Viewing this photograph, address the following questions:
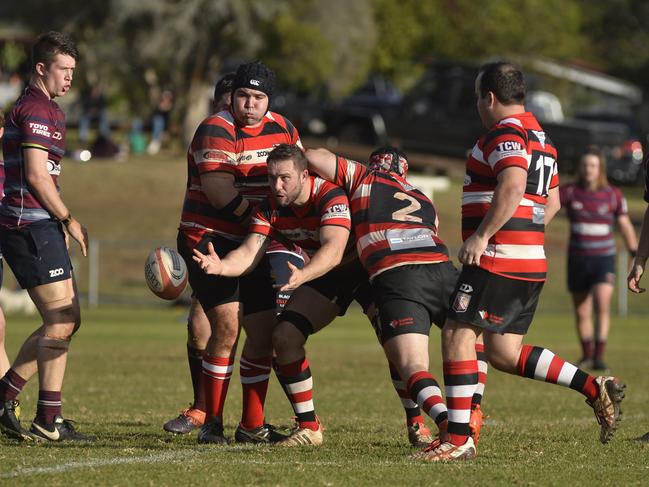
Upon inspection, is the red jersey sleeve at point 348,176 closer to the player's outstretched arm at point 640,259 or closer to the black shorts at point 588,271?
the player's outstretched arm at point 640,259

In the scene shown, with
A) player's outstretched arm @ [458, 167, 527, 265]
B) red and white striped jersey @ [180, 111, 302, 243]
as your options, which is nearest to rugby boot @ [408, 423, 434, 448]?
player's outstretched arm @ [458, 167, 527, 265]

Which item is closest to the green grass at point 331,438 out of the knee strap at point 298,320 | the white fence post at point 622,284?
the knee strap at point 298,320

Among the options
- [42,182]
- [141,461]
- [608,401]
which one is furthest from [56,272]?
[608,401]

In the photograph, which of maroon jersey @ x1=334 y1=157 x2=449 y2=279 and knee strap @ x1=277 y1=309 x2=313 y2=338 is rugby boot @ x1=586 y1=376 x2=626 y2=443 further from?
knee strap @ x1=277 y1=309 x2=313 y2=338

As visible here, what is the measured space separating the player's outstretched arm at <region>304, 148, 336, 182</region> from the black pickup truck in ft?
81.7

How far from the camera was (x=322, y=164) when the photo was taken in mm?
7297

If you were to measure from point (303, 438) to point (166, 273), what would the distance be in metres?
1.30

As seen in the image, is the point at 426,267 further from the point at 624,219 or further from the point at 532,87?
the point at 532,87

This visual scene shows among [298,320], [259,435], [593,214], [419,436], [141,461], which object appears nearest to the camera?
[141,461]

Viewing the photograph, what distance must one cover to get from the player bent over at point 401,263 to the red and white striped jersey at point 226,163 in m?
0.57

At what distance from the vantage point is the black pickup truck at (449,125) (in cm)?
3281

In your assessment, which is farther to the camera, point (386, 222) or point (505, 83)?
point (386, 222)

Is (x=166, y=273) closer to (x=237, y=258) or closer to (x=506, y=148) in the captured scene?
(x=237, y=258)

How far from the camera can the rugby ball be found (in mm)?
7520
